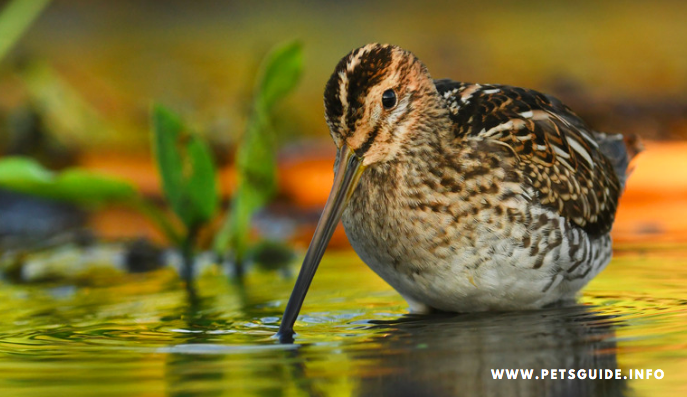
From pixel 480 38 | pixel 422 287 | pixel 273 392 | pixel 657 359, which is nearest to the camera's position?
pixel 273 392

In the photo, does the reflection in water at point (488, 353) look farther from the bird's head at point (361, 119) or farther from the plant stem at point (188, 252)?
the plant stem at point (188, 252)

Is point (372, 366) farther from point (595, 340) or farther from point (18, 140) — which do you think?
point (18, 140)

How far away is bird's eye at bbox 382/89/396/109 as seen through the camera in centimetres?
554

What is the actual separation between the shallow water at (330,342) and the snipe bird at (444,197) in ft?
0.62

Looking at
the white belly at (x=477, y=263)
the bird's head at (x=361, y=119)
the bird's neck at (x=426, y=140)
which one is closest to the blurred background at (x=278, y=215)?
the white belly at (x=477, y=263)

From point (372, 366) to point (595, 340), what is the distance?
107 centimetres

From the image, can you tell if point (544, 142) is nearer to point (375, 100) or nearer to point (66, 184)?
point (375, 100)

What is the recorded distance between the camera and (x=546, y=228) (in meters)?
5.77

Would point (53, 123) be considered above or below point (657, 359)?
above

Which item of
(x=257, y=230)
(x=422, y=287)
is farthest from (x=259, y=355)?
(x=257, y=230)

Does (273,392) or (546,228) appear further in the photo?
(546,228)

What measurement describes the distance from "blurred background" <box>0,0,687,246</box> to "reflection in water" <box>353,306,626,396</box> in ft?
10.7

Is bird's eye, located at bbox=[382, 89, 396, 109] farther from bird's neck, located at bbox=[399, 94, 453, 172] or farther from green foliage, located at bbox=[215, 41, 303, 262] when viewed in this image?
green foliage, located at bbox=[215, 41, 303, 262]

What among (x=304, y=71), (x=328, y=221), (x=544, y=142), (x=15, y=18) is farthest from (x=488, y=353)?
(x=304, y=71)
